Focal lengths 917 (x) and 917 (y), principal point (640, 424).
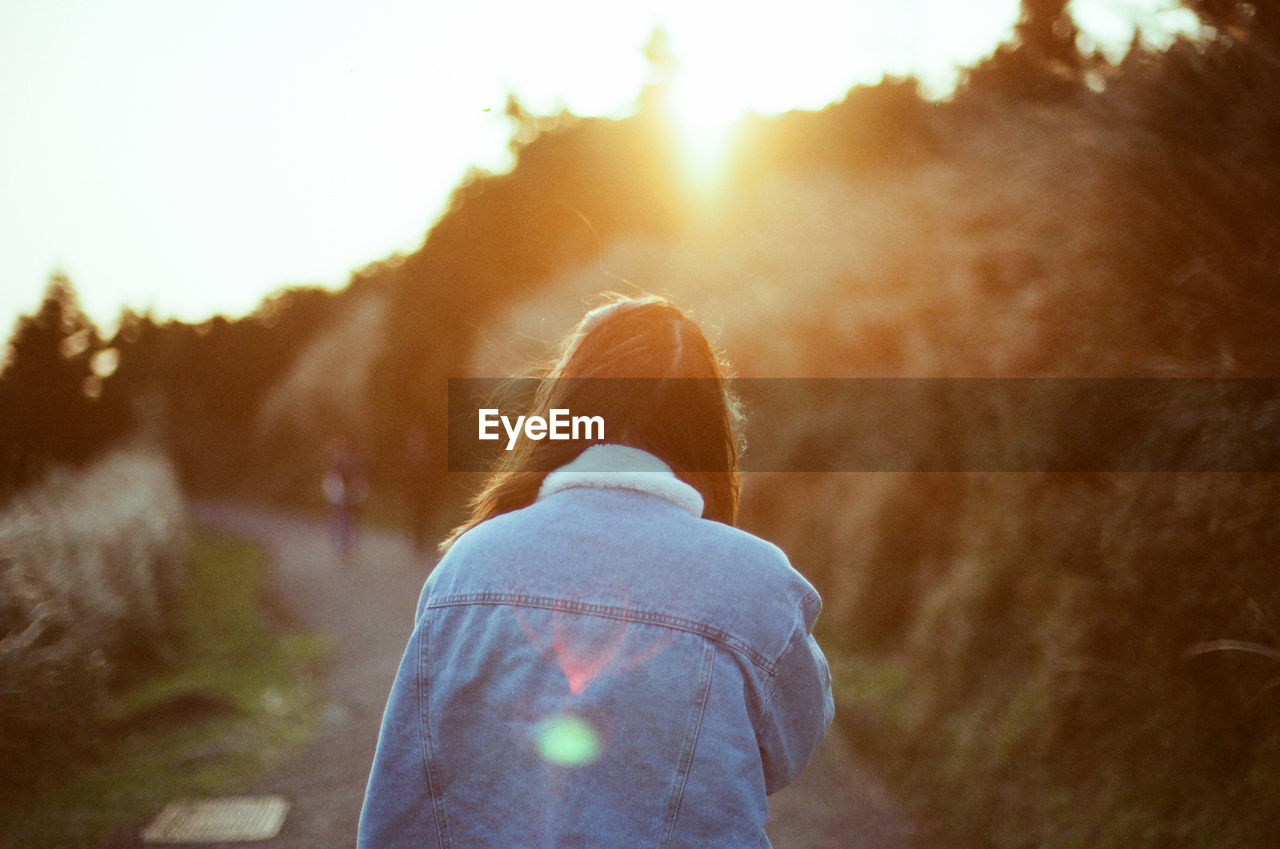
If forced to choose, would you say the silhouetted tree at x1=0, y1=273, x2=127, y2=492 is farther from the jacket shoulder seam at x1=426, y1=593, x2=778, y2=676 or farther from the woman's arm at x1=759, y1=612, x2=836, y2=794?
the woman's arm at x1=759, y1=612, x2=836, y2=794

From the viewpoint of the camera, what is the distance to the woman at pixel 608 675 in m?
1.56

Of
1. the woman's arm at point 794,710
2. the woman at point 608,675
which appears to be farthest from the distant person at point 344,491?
the woman's arm at point 794,710

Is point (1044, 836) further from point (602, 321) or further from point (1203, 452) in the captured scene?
point (602, 321)

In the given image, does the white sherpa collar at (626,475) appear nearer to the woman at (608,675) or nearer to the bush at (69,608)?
the woman at (608,675)

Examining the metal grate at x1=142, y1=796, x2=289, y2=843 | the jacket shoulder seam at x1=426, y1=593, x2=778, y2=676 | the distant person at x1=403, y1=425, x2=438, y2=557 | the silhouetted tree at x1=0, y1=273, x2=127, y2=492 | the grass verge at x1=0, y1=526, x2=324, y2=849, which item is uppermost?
the jacket shoulder seam at x1=426, y1=593, x2=778, y2=676

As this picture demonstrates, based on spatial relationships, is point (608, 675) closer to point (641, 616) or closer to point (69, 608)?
point (641, 616)

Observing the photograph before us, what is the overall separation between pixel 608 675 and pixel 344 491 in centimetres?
1319

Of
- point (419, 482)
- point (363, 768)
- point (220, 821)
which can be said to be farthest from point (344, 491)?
point (220, 821)

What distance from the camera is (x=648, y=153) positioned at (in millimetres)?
14008

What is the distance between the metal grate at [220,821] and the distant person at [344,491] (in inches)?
362

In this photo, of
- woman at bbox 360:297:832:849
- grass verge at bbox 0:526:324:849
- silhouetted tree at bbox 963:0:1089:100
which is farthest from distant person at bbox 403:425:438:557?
woman at bbox 360:297:832:849

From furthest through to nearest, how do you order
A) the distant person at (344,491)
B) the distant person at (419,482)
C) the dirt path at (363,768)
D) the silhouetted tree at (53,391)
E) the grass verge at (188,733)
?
the distant person at (419,482) → the distant person at (344,491) → the silhouetted tree at (53,391) → the grass verge at (188,733) → the dirt path at (363,768)

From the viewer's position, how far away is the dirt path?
433 centimetres

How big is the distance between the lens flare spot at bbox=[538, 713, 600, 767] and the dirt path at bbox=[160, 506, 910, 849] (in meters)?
3.07
